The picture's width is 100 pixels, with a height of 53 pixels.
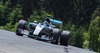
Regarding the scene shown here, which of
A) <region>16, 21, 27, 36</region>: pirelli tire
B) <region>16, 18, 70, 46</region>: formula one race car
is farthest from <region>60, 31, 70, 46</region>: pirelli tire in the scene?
<region>16, 21, 27, 36</region>: pirelli tire

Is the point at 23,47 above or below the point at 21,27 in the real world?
below

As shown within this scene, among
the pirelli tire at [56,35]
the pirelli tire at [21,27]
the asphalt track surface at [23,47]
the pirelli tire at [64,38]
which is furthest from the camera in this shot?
the pirelli tire at [21,27]

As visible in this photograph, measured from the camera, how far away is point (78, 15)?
7794cm

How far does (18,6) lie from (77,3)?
12063 millimetres

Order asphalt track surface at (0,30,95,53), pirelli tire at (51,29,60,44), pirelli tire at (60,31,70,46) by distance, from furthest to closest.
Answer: pirelli tire at (60,31,70,46)
pirelli tire at (51,29,60,44)
asphalt track surface at (0,30,95,53)

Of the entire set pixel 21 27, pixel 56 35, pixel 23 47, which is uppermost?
pixel 21 27

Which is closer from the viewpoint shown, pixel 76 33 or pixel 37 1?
pixel 76 33

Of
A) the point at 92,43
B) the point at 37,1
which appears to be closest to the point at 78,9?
the point at 37,1

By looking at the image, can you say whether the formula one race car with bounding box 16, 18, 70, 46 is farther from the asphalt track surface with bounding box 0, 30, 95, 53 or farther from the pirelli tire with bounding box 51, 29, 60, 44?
the asphalt track surface with bounding box 0, 30, 95, 53

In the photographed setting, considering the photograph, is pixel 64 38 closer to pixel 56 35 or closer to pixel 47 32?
pixel 56 35

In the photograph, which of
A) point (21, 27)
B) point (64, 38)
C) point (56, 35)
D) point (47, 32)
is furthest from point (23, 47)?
point (21, 27)

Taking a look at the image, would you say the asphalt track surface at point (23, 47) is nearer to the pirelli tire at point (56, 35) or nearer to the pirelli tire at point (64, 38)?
the pirelli tire at point (56, 35)

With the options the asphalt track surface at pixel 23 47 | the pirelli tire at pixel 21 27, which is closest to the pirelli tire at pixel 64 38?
the pirelli tire at pixel 21 27

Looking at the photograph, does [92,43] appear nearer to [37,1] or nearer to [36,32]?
[37,1]
